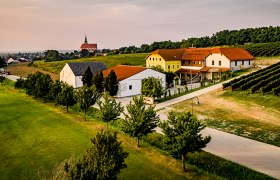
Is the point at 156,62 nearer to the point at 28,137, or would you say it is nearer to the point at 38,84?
the point at 38,84

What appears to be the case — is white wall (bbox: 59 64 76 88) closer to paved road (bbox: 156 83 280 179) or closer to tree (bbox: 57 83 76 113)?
tree (bbox: 57 83 76 113)

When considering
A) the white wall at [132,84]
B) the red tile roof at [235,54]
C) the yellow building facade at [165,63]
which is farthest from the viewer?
the yellow building facade at [165,63]

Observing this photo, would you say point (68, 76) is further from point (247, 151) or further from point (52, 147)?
point (247, 151)

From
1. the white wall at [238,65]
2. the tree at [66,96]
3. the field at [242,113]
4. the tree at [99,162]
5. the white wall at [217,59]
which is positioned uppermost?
the white wall at [217,59]

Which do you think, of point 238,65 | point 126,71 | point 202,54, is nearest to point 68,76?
point 126,71

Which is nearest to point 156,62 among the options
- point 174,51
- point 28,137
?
point 174,51

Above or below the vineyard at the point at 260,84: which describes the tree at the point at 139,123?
below

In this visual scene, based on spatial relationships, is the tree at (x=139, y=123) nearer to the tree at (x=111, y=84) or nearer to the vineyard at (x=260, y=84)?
the vineyard at (x=260, y=84)

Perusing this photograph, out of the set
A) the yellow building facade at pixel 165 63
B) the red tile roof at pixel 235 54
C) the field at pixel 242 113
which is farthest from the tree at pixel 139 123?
the yellow building facade at pixel 165 63
